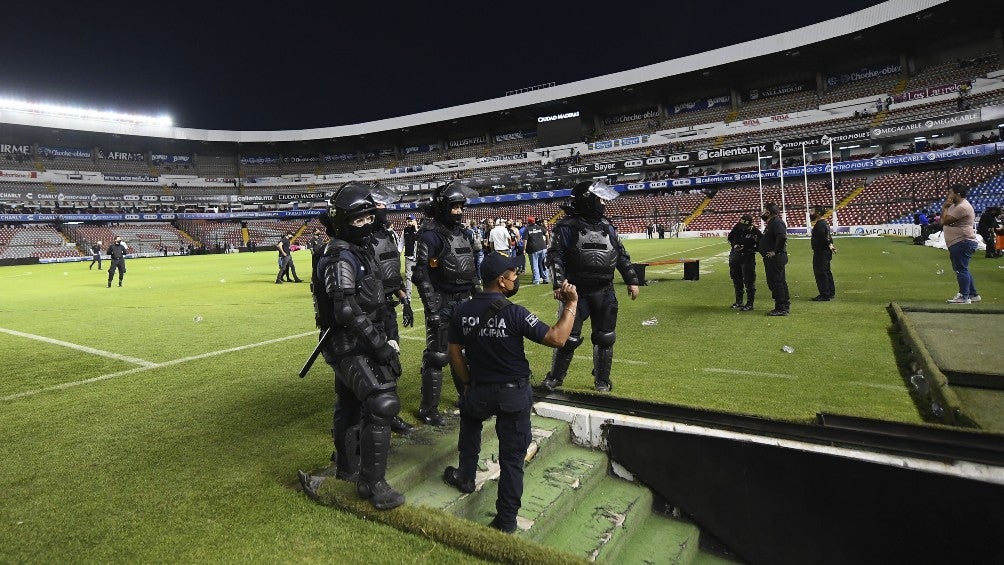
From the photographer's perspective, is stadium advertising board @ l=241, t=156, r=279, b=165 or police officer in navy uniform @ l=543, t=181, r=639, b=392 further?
stadium advertising board @ l=241, t=156, r=279, b=165

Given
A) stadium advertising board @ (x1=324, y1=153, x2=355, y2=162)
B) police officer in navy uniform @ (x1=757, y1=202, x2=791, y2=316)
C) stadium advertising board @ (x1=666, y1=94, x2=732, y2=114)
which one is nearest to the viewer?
police officer in navy uniform @ (x1=757, y1=202, x2=791, y2=316)

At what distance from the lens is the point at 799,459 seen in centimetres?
317

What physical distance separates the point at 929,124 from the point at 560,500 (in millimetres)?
52092

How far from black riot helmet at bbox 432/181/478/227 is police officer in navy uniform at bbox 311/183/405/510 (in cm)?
174

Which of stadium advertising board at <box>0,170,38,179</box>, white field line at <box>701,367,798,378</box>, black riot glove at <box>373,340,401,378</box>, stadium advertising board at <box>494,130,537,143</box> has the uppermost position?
stadium advertising board at <box>494,130,537,143</box>

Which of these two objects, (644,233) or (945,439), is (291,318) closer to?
(945,439)

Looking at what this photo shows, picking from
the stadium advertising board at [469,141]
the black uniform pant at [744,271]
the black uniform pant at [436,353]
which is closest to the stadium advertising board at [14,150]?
the stadium advertising board at [469,141]

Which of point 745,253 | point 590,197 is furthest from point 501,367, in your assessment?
point 745,253

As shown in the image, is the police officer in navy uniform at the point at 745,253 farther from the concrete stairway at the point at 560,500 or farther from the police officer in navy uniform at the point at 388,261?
the concrete stairway at the point at 560,500

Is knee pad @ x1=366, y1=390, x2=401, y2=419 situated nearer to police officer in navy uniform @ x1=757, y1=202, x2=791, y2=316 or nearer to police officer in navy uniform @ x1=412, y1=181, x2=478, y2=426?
police officer in navy uniform @ x1=412, y1=181, x2=478, y2=426

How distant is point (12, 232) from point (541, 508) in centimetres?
6875

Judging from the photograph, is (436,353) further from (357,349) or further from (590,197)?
(590,197)

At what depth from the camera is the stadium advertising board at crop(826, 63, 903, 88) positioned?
46812 millimetres

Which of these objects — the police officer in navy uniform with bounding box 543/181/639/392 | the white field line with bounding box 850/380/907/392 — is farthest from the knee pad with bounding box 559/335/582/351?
the white field line with bounding box 850/380/907/392
